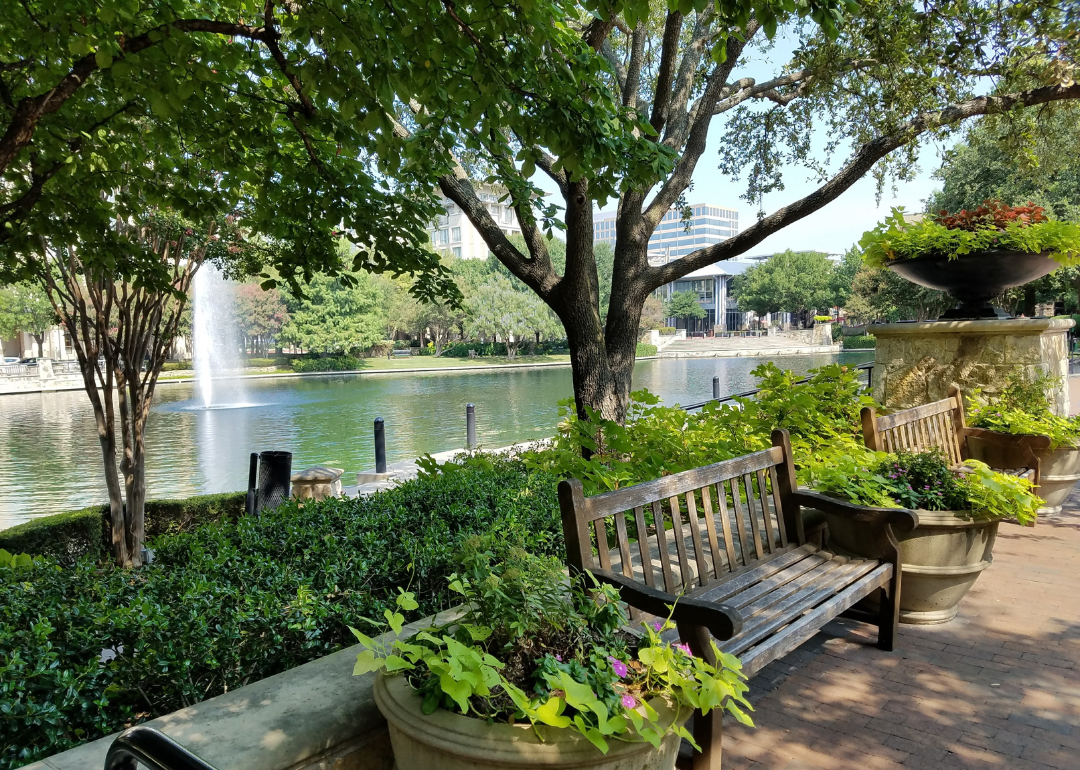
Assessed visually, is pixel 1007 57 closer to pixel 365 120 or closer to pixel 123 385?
pixel 365 120

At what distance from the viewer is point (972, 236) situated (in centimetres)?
582

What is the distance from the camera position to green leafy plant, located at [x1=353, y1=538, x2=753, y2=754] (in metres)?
1.67

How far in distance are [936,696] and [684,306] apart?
10356 cm

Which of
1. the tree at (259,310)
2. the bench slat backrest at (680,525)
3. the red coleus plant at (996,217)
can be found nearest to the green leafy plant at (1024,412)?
the red coleus plant at (996,217)

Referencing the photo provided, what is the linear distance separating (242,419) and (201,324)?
16092 millimetres

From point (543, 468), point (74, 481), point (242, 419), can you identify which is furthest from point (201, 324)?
point (543, 468)

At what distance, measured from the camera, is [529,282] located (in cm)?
732

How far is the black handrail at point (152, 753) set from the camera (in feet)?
3.59

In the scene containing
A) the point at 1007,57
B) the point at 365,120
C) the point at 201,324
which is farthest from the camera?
the point at 201,324

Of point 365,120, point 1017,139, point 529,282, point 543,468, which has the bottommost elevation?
point 543,468

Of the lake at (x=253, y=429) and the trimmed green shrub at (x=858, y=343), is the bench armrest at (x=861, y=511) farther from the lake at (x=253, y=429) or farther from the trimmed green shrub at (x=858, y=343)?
the trimmed green shrub at (x=858, y=343)

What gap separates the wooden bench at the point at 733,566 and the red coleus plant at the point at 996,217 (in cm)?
369

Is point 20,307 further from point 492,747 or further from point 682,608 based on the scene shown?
point 492,747

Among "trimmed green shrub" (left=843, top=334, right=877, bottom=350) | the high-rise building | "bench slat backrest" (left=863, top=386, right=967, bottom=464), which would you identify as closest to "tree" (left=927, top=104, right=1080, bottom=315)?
"bench slat backrest" (left=863, top=386, right=967, bottom=464)
